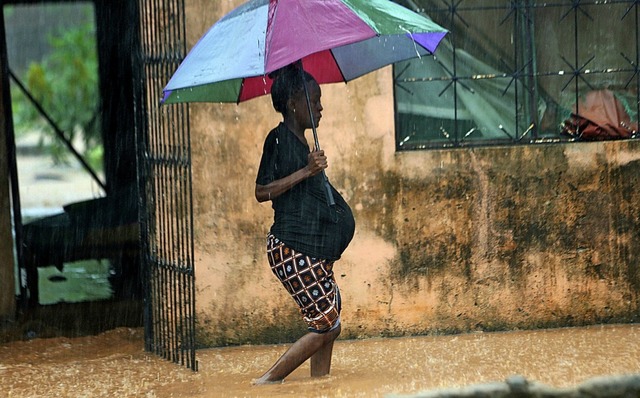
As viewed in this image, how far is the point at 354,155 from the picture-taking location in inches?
267

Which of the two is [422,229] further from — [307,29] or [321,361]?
[307,29]

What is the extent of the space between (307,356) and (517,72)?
2801mm

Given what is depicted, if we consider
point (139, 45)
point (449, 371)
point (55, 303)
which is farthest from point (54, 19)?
point (449, 371)

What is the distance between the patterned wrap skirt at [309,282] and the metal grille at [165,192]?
124cm

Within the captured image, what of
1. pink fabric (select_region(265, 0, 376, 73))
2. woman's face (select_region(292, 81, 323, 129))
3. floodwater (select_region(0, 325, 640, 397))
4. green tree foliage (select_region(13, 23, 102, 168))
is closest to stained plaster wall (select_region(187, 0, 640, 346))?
floodwater (select_region(0, 325, 640, 397))

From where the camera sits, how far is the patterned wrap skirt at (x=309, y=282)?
203 inches

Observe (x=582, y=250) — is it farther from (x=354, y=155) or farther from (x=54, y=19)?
Result: (x=54, y=19)

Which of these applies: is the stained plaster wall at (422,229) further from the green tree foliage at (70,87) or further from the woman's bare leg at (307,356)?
the green tree foliage at (70,87)

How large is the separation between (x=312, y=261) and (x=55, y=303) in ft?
15.1

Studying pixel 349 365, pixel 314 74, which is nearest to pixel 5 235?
pixel 349 365

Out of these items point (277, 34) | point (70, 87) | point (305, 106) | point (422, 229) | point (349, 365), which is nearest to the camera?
point (277, 34)

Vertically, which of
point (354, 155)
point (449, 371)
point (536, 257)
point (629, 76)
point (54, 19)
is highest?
point (54, 19)

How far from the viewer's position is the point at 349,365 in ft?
20.2

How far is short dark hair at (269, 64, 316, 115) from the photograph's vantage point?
5.19m
